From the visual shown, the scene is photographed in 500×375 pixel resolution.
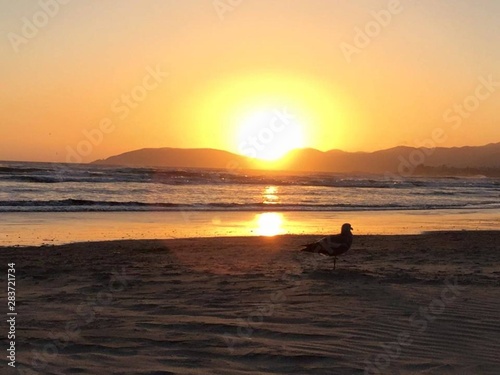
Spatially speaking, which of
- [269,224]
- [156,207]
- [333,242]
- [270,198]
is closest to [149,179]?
[270,198]

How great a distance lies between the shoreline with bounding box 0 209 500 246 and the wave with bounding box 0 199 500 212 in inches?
60.6

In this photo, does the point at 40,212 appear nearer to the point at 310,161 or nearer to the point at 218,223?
the point at 218,223

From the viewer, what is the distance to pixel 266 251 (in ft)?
39.8

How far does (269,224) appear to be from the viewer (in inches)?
801

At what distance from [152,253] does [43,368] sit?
7282 millimetres

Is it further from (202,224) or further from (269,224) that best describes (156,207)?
(269,224)

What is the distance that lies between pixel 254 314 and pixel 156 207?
20770 mm

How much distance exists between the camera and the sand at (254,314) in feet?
15.6

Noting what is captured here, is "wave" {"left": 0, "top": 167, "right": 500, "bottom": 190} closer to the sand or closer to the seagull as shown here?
the sand

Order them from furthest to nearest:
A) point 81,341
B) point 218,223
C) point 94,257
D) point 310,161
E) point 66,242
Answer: point 310,161, point 218,223, point 66,242, point 94,257, point 81,341

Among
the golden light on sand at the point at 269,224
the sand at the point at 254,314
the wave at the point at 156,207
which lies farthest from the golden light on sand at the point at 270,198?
the sand at the point at 254,314

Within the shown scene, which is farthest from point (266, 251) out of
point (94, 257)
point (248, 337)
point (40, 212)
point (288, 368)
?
point (40, 212)

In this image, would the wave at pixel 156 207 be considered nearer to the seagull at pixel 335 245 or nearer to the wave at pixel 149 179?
the seagull at pixel 335 245

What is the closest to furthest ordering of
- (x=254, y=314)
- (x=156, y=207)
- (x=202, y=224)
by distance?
(x=254, y=314), (x=202, y=224), (x=156, y=207)
